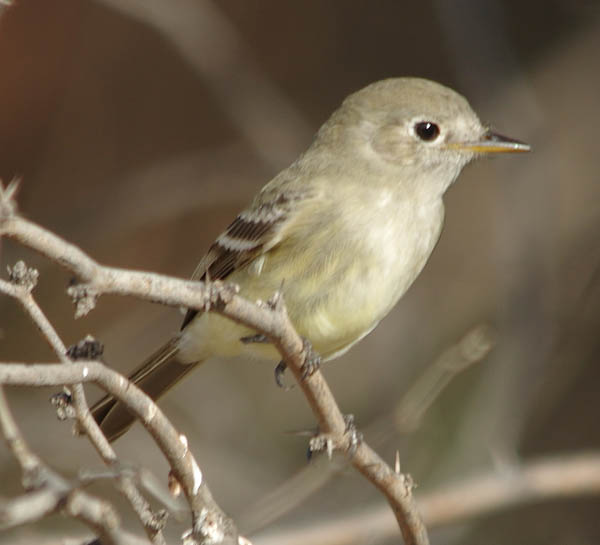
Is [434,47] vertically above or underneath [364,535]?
above

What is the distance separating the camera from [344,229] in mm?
3488

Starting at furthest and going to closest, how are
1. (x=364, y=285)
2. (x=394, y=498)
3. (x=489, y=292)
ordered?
(x=489, y=292) → (x=364, y=285) → (x=394, y=498)

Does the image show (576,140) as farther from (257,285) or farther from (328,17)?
(257,285)

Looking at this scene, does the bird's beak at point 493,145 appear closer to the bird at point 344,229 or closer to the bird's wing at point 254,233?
the bird at point 344,229

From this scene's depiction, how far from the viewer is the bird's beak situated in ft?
12.3

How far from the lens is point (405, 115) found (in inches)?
153

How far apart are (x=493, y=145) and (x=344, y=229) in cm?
69

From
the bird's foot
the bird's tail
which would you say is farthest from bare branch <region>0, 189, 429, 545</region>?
the bird's tail

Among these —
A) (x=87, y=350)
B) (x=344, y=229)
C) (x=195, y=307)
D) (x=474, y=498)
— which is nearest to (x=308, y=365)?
(x=195, y=307)

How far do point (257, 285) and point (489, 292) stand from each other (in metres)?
3.53

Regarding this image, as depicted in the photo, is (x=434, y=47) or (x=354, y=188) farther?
(x=434, y=47)

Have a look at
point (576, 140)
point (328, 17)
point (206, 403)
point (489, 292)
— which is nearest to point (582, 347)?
point (489, 292)

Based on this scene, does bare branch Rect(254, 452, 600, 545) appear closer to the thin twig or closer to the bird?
the bird

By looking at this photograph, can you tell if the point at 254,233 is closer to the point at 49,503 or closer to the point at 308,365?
the point at 308,365
